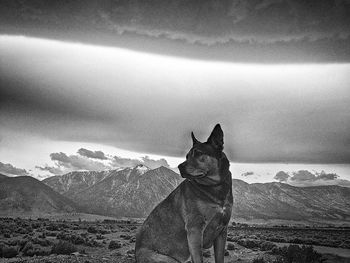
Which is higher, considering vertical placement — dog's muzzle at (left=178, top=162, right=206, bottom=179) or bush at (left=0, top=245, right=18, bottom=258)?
dog's muzzle at (left=178, top=162, right=206, bottom=179)

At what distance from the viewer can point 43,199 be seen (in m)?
110

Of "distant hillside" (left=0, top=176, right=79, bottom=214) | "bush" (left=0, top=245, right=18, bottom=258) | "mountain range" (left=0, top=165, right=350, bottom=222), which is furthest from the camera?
"mountain range" (left=0, top=165, right=350, bottom=222)

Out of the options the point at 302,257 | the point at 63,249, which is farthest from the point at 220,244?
the point at 63,249

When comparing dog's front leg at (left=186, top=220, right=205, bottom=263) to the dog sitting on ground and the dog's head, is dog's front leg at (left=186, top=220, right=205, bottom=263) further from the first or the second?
the dog's head

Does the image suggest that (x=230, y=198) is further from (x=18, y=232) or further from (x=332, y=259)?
(x=18, y=232)

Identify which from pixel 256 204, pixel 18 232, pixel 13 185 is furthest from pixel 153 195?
pixel 18 232

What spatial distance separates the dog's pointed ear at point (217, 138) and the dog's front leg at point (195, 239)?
1132mm

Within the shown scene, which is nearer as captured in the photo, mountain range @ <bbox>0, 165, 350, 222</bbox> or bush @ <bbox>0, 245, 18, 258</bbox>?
bush @ <bbox>0, 245, 18, 258</bbox>

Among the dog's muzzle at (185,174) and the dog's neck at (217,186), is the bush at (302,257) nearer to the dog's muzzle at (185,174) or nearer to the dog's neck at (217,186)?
the dog's neck at (217,186)

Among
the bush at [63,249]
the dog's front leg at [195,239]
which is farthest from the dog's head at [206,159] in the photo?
the bush at [63,249]

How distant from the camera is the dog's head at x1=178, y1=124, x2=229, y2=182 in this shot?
15.6 feet

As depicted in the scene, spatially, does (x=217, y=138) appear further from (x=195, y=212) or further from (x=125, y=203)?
(x=125, y=203)

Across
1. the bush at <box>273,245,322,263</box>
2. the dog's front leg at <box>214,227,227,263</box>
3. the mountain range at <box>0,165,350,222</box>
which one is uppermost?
the dog's front leg at <box>214,227,227,263</box>

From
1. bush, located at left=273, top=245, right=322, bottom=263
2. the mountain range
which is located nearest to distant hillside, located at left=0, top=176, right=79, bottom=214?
the mountain range
